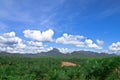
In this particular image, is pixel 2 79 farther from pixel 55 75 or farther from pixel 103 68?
pixel 103 68

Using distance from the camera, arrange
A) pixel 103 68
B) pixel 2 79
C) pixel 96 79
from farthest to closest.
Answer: pixel 103 68 → pixel 96 79 → pixel 2 79

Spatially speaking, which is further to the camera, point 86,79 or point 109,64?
point 109,64

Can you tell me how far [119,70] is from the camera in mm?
23438

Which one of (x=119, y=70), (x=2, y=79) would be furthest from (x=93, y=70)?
(x=2, y=79)

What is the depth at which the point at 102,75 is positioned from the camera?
78.6 ft

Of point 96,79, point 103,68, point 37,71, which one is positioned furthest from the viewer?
point 37,71

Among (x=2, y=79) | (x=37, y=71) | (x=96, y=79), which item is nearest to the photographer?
(x=2, y=79)

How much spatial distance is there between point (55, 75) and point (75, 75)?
8.98ft

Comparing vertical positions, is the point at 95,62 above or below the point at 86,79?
above

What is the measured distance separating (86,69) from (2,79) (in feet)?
26.7

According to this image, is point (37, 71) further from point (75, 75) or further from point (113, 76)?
point (113, 76)

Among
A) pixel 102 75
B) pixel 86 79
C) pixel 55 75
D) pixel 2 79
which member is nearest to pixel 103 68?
pixel 102 75

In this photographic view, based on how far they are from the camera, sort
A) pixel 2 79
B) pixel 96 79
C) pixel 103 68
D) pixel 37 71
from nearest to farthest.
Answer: pixel 2 79
pixel 96 79
pixel 103 68
pixel 37 71

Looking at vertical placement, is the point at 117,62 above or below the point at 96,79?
above
